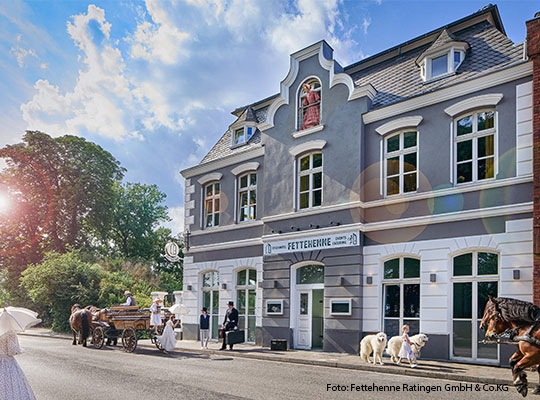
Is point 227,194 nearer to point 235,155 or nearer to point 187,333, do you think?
point 235,155

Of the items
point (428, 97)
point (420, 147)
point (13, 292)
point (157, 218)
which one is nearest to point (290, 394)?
point (420, 147)

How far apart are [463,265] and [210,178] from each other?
41.8ft

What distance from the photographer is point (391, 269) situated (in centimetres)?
1631

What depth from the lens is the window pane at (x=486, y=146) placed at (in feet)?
47.5

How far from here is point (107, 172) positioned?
1634 inches

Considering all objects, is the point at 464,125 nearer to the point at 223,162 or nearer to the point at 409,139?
the point at 409,139

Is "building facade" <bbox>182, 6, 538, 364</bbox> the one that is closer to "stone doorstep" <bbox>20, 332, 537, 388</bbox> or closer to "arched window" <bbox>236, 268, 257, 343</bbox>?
"arched window" <bbox>236, 268, 257, 343</bbox>

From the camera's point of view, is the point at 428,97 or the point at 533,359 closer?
the point at 533,359

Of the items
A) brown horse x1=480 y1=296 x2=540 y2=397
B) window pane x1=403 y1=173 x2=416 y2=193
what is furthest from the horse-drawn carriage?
brown horse x1=480 y1=296 x2=540 y2=397

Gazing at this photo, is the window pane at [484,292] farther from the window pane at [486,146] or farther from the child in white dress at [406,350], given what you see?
the window pane at [486,146]

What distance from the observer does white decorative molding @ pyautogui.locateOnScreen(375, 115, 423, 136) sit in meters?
16.0

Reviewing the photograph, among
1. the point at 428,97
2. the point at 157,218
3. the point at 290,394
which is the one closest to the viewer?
the point at 290,394

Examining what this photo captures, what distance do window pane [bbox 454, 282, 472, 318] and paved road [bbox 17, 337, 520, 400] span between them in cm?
327

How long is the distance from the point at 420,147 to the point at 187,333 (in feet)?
46.3
